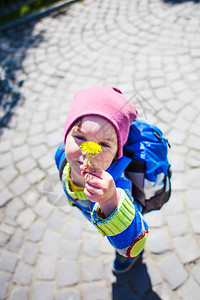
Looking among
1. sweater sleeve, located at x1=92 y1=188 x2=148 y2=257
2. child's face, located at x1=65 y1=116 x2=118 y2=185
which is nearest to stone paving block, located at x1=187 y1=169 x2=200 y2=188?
sweater sleeve, located at x1=92 y1=188 x2=148 y2=257

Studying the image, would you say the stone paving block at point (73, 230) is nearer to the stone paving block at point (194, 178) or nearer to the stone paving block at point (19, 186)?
the stone paving block at point (19, 186)

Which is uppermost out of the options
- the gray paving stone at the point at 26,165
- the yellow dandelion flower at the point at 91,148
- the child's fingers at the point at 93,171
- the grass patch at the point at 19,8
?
the grass patch at the point at 19,8

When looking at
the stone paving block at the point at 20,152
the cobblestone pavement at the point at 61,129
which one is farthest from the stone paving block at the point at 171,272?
the stone paving block at the point at 20,152

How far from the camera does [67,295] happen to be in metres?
2.40

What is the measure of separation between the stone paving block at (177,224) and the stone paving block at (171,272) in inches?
10.5

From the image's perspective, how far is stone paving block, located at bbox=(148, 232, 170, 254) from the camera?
2.56m

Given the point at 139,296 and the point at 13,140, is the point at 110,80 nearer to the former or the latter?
the point at 13,140

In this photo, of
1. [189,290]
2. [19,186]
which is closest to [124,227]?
[189,290]

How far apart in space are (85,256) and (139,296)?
0.69 m

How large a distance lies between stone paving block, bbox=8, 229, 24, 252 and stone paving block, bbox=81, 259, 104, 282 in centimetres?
80

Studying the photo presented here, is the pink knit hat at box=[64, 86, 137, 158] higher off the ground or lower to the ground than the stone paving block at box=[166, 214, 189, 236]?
higher

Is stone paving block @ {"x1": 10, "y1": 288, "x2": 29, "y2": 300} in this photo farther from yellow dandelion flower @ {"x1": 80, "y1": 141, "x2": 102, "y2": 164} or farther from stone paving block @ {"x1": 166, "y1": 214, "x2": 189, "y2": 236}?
yellow dandelion flower @ {"x1": 80, "y1": 141, "x2": 102, "y2": 164}

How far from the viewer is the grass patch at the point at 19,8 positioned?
20.3 feet

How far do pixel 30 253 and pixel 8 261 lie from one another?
0.87 feet
